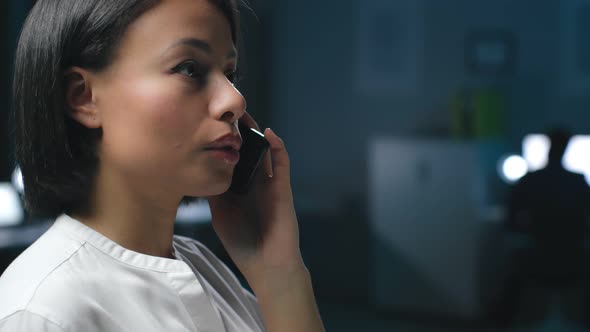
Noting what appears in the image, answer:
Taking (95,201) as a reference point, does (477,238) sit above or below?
below

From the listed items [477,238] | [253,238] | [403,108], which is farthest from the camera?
[403,108]

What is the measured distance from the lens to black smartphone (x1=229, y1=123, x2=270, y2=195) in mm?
966

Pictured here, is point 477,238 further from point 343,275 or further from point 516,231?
point 343,275

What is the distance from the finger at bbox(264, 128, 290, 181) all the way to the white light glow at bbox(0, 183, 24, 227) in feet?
10.1

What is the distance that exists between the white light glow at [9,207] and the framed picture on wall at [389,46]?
2925 millimetres

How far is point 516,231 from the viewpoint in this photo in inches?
185

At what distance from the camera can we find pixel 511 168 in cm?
525

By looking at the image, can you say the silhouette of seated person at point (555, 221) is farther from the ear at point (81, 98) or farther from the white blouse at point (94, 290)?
the ear at point (81, 98)

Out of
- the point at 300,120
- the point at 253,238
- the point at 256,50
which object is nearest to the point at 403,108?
the point at 300,120

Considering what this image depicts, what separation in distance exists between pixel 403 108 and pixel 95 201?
498 cm

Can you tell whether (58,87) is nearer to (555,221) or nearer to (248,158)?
(248,158)

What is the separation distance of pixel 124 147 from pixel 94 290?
0.16 m

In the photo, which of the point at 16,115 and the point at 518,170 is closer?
the point at 16,115

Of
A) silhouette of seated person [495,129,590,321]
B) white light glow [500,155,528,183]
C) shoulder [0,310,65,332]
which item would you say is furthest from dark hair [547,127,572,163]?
shoulder [0,310,65,332]
